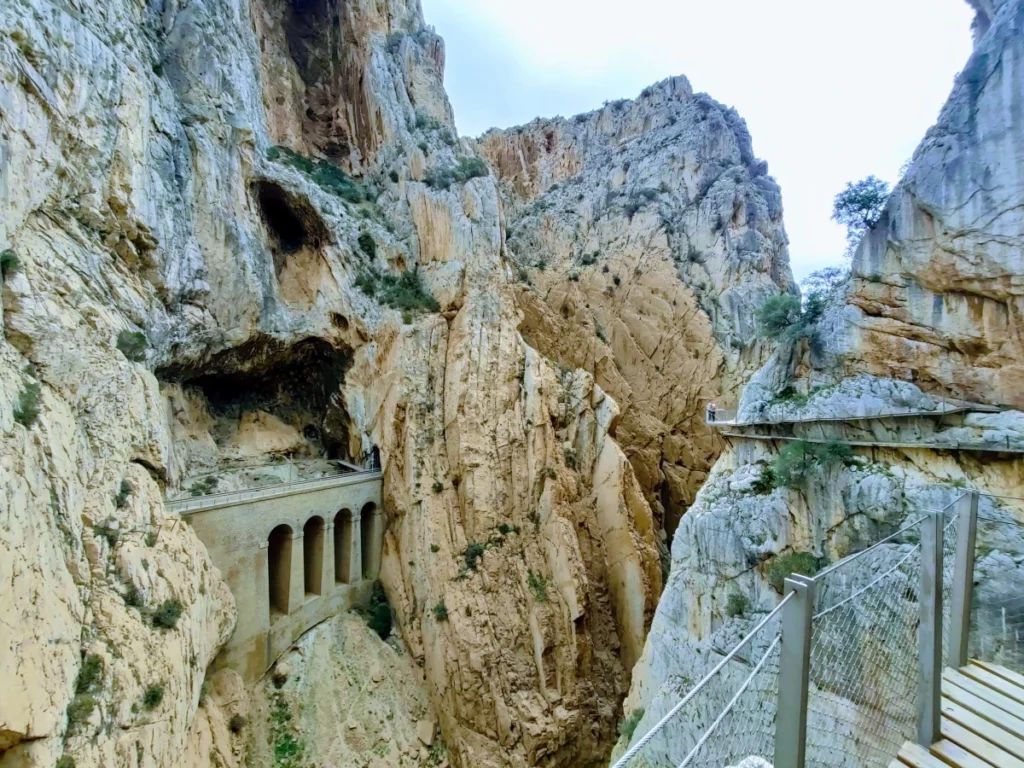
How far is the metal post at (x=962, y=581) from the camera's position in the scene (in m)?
3.93

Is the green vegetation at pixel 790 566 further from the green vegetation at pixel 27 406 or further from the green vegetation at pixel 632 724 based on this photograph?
the green vegetation at pixel 27 406

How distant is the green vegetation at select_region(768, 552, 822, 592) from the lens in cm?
849

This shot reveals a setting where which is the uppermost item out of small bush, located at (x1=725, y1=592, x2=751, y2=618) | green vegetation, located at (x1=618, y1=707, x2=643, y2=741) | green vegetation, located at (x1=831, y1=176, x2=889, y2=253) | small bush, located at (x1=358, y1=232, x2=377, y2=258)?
small bush, located at (x1=358, y1=232, x2=377, y2=258)

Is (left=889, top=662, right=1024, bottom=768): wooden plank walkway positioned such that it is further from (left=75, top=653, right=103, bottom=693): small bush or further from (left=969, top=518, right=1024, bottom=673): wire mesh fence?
(left=75, top=653, right=103, bottom=693): small bush

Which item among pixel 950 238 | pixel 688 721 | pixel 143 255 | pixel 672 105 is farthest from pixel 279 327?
pixel 672 105

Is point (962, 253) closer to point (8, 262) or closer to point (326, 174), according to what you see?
point (8, 262)

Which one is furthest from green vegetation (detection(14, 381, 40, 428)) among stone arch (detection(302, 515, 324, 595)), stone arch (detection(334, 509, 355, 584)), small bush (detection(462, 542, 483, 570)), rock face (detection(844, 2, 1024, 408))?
rock face (detection(844, 2, 1024, 408))

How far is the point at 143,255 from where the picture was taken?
15.6 meters

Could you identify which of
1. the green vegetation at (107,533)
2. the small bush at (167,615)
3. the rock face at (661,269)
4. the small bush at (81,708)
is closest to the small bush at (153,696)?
the small bush at (167,615)

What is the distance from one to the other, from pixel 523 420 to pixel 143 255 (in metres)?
15.2

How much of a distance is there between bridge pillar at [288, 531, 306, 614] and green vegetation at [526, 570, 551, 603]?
8883mm

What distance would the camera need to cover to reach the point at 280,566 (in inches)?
725

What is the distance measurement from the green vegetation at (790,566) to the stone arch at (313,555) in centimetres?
1639

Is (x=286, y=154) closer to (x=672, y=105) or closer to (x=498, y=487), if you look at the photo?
(x=498, y=487)
